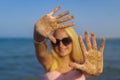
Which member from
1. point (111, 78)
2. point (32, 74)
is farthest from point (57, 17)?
point (32, 74)

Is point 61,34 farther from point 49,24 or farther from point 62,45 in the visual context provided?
point 49,24

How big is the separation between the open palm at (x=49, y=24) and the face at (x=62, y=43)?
0.16 metres

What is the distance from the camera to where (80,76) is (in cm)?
364

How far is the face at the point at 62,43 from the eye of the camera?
3.64 meters

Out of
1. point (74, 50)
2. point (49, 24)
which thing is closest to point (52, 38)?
point (49, 24)

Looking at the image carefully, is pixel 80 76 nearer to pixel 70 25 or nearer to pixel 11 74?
pixel 70 25

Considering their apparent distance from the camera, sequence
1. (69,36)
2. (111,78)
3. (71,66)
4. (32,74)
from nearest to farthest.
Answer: (71,66)
(69,36)
(111,78)
(32,74)

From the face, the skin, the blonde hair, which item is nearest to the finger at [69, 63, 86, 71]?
the skin

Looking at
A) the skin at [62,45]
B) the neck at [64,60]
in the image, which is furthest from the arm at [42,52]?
the neck at [64,60]

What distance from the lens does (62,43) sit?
12.0 feet

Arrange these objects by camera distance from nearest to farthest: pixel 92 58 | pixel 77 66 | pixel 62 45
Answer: pixel 77 66 < pixel 92 58 < pixel 62 45

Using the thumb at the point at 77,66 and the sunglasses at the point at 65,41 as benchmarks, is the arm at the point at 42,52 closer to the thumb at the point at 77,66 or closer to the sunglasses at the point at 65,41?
the sunglasses at the point at 65,41

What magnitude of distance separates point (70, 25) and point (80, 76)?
512 mm

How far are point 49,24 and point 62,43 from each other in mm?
270
